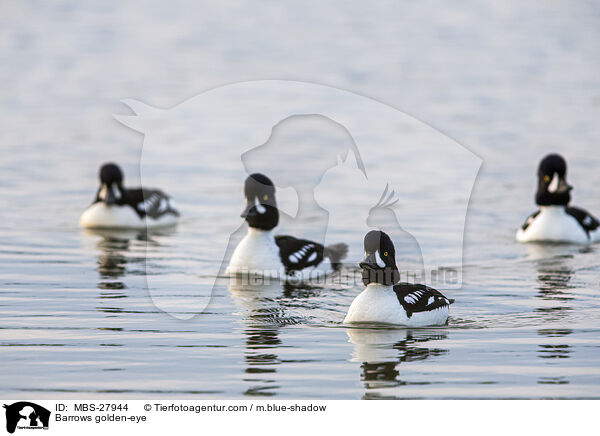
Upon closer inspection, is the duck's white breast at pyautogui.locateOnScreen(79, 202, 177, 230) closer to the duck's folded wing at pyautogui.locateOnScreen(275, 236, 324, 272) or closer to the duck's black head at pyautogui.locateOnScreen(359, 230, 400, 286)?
the duck's folded wing at pyautogui.locateOnScreen(275, 236, 324, 272)

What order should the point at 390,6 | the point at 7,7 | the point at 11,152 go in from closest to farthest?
the point at 11,152 → the point at 7,7 → the point at 390,6

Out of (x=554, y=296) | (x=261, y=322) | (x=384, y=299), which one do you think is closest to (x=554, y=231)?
(x=554, y=296)

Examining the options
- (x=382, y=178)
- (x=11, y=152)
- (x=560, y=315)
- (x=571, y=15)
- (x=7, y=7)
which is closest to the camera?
(x=560, y=315)

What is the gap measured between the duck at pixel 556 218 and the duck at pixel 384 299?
22.8 feet

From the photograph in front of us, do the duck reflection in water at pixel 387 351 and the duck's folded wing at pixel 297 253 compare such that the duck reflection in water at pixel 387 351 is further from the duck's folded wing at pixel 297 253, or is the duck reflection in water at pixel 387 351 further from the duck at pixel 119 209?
the duck at pixel 119 209

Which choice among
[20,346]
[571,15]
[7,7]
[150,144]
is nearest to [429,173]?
[150,144]

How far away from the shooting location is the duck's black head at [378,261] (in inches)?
497

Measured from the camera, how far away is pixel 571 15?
42.5 metres

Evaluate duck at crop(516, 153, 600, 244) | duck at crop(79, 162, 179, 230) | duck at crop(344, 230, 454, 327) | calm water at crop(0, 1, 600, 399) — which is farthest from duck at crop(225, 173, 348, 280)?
duck at crop(516, 153, 600, 244)

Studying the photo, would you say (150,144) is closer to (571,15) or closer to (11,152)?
(11,152)

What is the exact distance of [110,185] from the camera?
21016 millimetres

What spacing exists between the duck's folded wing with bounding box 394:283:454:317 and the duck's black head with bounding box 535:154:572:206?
23.4 ft

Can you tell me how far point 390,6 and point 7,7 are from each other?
1700cm

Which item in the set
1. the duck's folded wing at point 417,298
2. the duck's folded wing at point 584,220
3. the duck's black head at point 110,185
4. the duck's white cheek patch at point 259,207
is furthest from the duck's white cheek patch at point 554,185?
the duck's black head at point 110,185
